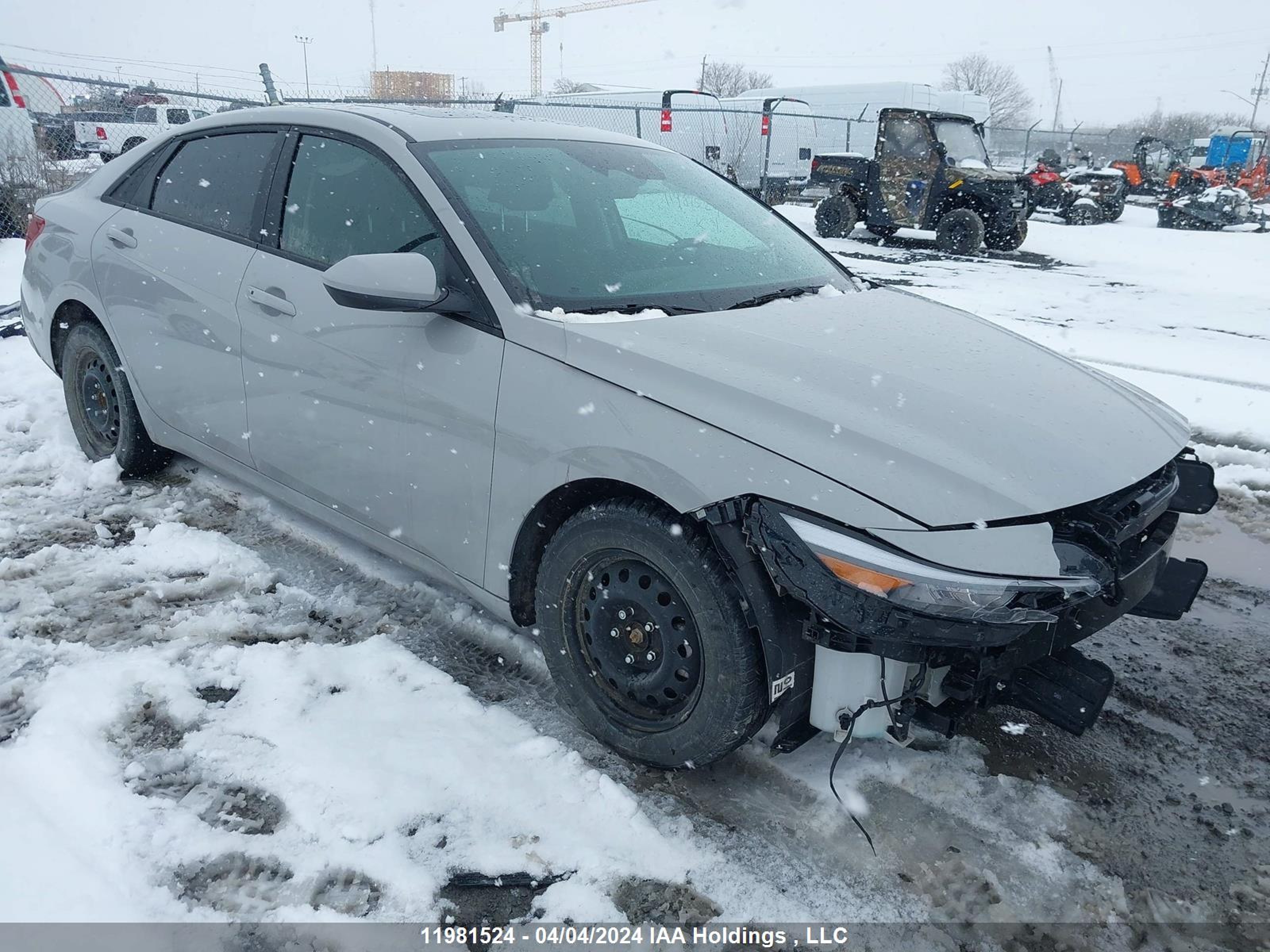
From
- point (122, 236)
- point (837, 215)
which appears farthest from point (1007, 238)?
point (122, 236)

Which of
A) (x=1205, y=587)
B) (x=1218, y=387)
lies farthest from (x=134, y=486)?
(x=1218, y=387)

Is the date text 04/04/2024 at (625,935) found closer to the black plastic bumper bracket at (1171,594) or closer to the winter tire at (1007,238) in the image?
the black plastic bumper bracket at (1171,594)

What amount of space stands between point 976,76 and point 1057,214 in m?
62.2

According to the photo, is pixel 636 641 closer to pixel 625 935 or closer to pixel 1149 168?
pixel 625 935

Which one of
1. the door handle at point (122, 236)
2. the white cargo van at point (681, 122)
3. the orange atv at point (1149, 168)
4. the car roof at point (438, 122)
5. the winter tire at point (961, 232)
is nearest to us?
the car roof at point (438, 122)

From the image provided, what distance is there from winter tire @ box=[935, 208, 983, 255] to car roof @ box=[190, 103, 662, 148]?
11068mm

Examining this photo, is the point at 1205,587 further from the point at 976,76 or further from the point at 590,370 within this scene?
the point at 976,76

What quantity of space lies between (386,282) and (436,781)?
1333mm

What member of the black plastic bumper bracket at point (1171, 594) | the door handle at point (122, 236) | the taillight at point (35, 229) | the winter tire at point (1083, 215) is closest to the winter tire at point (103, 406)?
the door handle at point (122, 236)

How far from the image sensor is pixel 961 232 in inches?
531

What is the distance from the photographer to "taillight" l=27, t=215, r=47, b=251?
4.34 m

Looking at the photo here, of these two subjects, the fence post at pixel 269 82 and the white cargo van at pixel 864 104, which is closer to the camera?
the fence post at pixel 269 82

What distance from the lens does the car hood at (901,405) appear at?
1.98 metres

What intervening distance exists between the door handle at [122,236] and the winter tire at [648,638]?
257cm
